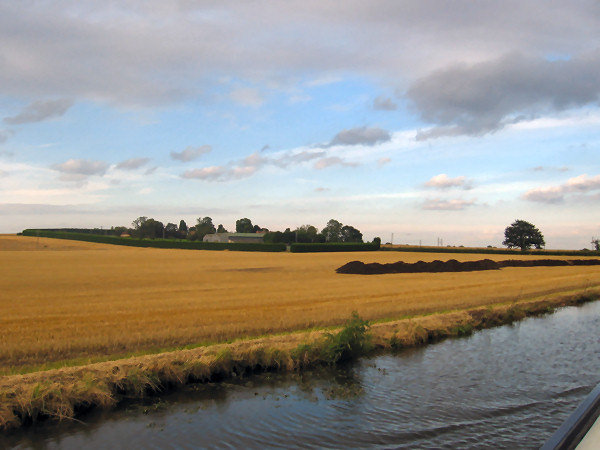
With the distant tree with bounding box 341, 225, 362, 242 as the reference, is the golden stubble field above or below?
below

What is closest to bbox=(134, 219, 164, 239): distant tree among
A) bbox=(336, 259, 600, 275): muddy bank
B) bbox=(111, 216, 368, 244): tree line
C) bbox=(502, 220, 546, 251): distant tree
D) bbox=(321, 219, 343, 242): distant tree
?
bbox=(111, 216, 368, 244): tree line

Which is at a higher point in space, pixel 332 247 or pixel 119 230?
pixel 119 230

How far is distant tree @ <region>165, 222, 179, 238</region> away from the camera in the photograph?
526 ft

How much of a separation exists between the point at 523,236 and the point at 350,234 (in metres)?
51.2

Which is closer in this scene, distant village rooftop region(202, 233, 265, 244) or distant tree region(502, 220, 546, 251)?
distant tree region(502, 220, 546, 251)

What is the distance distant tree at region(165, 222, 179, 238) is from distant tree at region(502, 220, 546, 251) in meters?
99.1

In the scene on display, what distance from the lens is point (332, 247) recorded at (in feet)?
313

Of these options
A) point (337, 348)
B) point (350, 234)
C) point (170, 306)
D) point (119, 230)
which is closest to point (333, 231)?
point (350, 234)

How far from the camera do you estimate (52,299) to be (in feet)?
77.2

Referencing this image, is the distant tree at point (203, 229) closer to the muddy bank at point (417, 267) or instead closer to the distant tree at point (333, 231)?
the distant tree at point (333, 231)

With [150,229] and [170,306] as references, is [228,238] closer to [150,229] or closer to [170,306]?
[150,229]

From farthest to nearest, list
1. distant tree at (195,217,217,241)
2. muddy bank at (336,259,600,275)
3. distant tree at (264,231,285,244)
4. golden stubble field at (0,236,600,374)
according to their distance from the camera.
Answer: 1. distant tree at (195,217,217,241)
2. distant tree at (264,231,285,244)
3. muddy bank at (336,259,600,275)
4. golden stubble field at (0,236,600,374)

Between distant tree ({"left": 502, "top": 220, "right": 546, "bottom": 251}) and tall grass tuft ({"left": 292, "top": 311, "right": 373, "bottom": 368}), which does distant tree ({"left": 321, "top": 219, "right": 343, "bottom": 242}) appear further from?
tall grass tuft ({"left": 292, "top": 311, "right": 373, "bottom": 368})

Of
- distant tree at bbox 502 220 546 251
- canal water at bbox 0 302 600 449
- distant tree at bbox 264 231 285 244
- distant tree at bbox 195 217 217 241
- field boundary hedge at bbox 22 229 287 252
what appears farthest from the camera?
distant tree at bbox 195 217 217 241
